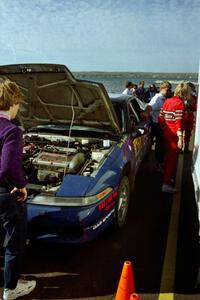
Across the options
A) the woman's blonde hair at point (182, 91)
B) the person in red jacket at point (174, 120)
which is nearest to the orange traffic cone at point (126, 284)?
the person in red jacket at point (174, 120)

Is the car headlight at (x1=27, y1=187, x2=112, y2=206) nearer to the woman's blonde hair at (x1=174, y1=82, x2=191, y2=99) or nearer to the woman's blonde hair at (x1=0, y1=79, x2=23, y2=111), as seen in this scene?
the woman's blonde hair at (x1=0, y1=79, x2=23, y2=111)

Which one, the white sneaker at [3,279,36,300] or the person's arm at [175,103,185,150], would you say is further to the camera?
the person's arm at [175,103,185,150]

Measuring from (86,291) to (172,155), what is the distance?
118 inches

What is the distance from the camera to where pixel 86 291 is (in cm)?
315

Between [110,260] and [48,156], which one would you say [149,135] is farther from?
[110,260]

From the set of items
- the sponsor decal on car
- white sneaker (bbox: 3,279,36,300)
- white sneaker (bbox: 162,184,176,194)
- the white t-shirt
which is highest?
the white t-shirt

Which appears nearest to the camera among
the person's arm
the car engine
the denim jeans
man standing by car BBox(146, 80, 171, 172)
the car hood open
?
the denim jeans

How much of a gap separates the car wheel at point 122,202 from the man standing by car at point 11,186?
1.51 meters

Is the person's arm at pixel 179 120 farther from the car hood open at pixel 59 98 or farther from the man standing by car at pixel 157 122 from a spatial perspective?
the man standing by car at pixel 157 122

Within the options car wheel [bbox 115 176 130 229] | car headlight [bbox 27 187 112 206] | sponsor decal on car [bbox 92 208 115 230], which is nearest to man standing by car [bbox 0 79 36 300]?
car headlight [bbox 27 187 112 206]

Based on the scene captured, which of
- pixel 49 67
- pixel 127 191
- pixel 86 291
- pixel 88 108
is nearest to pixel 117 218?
pixel 127 191

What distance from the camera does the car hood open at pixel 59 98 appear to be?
424cm

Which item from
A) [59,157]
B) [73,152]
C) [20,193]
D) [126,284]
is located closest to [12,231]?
[20,193]

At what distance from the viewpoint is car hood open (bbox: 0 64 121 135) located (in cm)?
424
